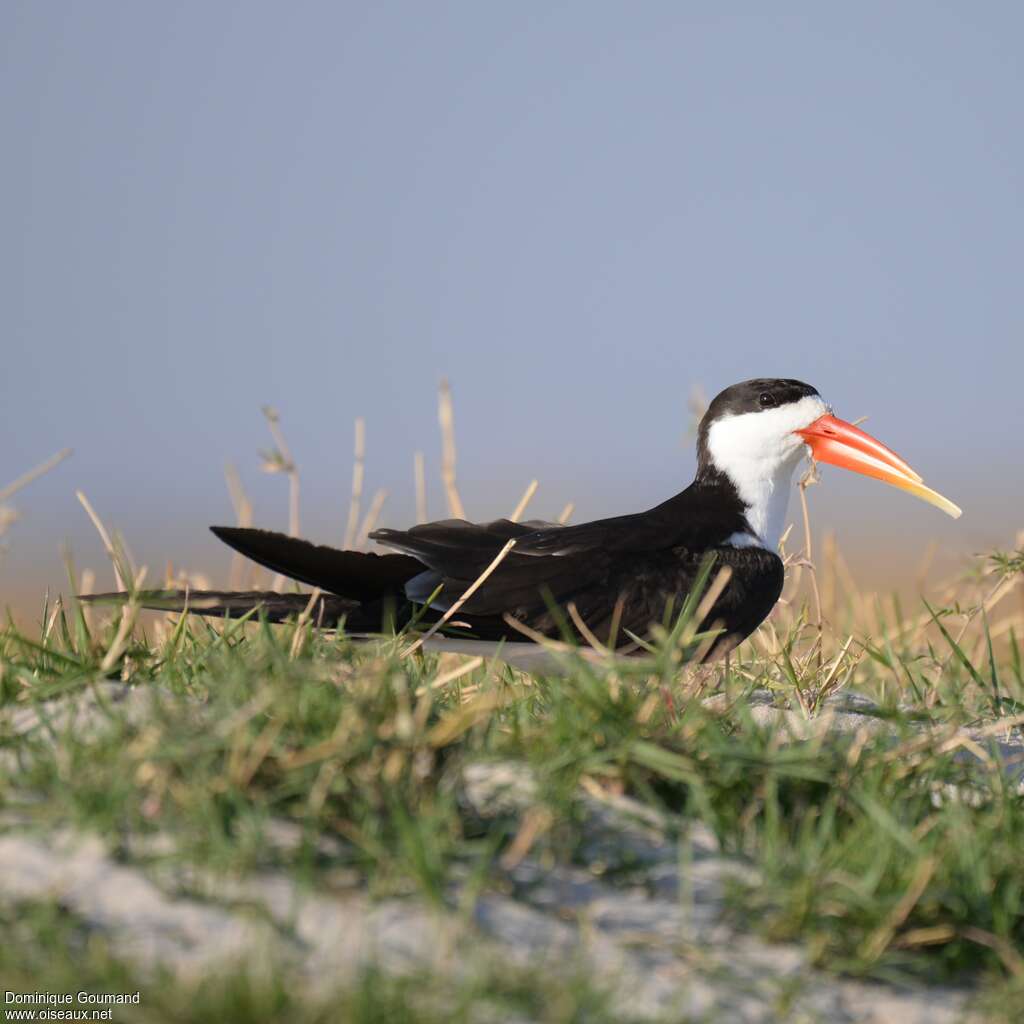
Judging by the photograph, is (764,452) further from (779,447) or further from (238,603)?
(238,603)

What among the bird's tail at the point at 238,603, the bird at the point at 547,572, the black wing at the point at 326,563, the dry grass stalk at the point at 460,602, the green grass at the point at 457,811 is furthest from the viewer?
the bird at the point at 547,572

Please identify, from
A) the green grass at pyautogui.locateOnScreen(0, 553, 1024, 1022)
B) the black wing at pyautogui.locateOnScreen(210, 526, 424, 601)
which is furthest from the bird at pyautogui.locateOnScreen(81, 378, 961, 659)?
the green grass at pyautogui.locateOnScreen(0, 553, 1024, 1022)

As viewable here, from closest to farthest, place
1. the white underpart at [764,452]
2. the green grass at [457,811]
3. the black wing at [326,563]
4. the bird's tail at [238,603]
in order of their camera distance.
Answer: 1. the green grass at [457,811]
2. the bird's tail at [238,603]
3. the black wing at [326,563]
4. the white underpart at [764,452]

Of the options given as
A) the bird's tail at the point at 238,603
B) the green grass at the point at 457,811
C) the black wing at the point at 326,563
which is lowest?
the green grass at the point at 457,811

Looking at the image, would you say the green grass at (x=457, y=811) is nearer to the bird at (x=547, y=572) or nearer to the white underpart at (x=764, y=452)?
the bird at (x=547, y=572)

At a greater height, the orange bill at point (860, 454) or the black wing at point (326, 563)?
the orange bill at point (860, 454)

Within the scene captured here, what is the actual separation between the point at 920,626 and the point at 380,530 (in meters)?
2.08

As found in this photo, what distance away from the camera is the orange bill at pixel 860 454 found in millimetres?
5219

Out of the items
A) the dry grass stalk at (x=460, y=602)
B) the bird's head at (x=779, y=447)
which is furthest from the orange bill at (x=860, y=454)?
the dry grass stalk at (x=460, y=602)

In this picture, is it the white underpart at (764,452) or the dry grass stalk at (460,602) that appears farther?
the white underpart at (764,452)

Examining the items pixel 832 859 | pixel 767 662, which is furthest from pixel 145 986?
pixel 767 662

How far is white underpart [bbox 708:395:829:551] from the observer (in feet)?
17.0

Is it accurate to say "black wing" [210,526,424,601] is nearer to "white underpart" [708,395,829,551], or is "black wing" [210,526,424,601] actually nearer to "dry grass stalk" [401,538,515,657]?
"dry grass stalk" [401,538,515,657]

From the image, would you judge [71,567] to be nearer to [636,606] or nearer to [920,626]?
[636,606]
